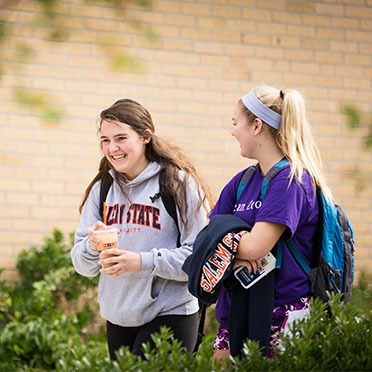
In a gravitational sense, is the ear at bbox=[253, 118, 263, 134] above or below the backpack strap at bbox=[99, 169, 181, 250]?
above

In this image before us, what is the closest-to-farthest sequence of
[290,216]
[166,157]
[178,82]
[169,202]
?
[290,216] < [169,202] < [166,157] < [178,82]

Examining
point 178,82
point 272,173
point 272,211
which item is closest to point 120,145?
point 272,173

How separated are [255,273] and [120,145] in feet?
3.17

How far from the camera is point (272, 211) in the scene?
3.41m

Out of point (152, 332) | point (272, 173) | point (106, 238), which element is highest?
point (272, 173)

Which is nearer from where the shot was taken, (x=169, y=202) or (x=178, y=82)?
(x=169, y=202)

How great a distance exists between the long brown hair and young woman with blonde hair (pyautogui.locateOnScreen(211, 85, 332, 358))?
25 centimetres

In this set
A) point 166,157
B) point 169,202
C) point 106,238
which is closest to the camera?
point 106,238

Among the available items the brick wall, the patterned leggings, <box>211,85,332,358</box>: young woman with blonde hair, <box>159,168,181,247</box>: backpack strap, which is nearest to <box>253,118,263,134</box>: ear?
<box>211,85,332,358</box>: young woman with blonde hair

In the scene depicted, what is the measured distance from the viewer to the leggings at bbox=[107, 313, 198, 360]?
3.86 meters

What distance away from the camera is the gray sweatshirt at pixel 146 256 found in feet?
12.6

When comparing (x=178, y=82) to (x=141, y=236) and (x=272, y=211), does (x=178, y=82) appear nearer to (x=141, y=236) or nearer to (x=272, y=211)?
(x=141, y=236)

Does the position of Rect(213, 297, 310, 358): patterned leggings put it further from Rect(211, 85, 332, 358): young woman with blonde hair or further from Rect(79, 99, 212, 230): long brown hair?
Rect(79, 99, 212, 230): long brown hair

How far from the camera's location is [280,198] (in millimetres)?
3422
